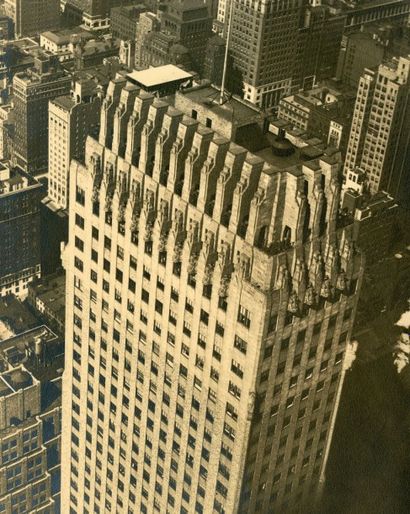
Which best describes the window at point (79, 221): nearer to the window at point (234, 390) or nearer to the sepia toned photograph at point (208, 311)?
the sepia toned photograph at point (208, 311)

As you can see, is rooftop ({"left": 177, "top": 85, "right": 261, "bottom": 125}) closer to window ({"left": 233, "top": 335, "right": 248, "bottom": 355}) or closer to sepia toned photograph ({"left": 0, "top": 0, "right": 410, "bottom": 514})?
sepia toned photograph ({"left": 0, "top": 0, "right": 410, "bottom": 514})

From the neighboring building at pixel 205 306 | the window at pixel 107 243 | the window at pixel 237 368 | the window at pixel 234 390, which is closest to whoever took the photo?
the neighboring building at pixel 205 306

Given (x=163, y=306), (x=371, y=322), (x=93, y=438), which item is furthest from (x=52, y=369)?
(x=163, y=306)

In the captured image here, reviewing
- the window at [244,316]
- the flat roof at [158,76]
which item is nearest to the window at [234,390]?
the window at [244,316]

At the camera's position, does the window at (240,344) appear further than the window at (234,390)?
No

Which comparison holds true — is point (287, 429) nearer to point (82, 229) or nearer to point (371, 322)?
point (82, 229)

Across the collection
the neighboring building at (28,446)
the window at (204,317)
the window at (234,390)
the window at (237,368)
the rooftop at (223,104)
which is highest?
the rooftop at (223,104)

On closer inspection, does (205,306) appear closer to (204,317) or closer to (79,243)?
(204,317)

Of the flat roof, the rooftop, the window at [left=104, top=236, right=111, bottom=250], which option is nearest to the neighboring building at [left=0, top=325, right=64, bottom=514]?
the window at [left=104, top=236, right=111, bottom=250]
